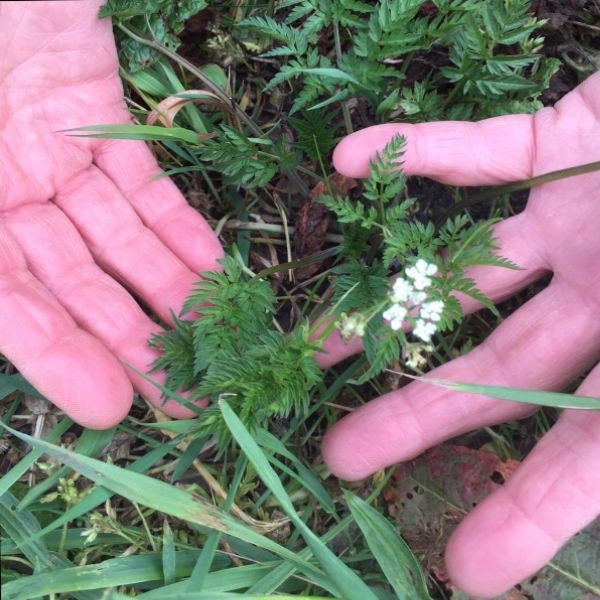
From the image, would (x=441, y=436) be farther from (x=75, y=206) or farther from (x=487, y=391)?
(x=75, y=206)

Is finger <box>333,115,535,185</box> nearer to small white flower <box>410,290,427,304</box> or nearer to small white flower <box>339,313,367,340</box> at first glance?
small white flower <box>410,290,427,304</box>

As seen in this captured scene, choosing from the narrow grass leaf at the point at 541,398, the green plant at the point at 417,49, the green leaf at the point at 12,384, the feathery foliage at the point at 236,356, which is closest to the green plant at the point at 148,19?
the green plant at the point at 417,49

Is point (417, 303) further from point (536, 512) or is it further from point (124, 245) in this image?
point (124, 245)

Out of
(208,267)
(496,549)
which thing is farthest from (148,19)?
(496,549)

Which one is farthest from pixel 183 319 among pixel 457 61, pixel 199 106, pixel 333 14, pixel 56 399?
pixel 457 61

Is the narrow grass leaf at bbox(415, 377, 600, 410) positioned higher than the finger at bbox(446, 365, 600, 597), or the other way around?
the narrow grass leaf at bbox(415, 377, 600, 410)

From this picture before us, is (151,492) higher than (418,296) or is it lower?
lower

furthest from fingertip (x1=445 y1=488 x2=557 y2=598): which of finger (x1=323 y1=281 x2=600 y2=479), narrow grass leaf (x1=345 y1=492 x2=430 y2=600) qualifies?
finger (x1=323 y1=281 x2=600 y2=479)
